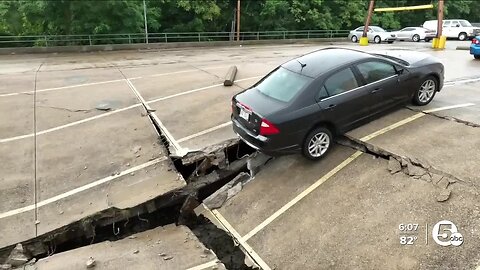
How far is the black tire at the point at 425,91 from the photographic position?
786cm

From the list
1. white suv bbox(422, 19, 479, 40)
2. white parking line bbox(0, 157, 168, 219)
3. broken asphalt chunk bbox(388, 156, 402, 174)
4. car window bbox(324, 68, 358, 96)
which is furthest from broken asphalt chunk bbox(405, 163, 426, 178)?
white suv bbox(422, 19, 479, 40)

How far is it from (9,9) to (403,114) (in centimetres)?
2430

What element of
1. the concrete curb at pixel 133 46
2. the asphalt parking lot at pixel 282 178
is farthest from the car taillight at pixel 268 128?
the concrete curb at pixel 133 46

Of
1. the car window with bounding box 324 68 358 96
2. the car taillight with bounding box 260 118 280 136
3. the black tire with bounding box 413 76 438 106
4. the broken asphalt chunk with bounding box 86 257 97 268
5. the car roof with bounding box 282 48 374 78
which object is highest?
the car roof with bounding box 282 48 374 78

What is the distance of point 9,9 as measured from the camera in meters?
22.8

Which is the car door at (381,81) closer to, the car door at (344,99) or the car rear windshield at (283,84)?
the car door at (344,99)

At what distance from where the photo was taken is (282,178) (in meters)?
6.88

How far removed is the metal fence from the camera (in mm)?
23859

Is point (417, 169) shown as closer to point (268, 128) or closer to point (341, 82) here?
point (341, 82)

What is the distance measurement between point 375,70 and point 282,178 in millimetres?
2803

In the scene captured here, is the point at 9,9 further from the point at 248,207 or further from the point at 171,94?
the point at 248,207

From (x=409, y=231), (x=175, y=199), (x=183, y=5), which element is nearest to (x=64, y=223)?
(x=175, y=199)

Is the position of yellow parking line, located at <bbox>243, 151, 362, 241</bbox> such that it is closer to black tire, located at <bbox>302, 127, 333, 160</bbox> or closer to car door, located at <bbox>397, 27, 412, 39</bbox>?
black tire, located at <bbox>302, 127, 333, 160</bbox>

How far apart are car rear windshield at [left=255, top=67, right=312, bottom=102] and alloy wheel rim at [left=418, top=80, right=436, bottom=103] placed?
2879 mm
